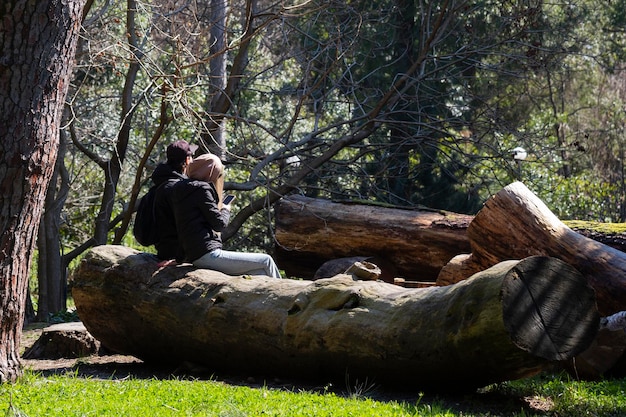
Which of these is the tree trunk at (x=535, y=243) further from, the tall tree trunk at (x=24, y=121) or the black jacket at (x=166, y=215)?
the tall tree trunk at (x=24, y=121)

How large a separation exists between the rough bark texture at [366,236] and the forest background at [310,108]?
43cm

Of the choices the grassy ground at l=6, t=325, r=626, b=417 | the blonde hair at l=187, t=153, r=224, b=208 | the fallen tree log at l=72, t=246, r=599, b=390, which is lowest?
the grassy ground at l=6, t=325, r=626, b=417

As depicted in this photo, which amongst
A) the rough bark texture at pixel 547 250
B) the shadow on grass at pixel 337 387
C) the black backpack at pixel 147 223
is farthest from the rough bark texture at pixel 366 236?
the shadow on grass at pixel 337 387

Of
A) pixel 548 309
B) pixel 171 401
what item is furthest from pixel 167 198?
pixel 548 309

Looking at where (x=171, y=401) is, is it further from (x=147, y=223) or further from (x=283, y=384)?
(x=147, y=223)

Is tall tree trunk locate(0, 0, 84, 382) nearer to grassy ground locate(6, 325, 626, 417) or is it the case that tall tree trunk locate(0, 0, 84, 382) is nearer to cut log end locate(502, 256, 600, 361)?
grassy ground locate(6, 325, 626, 417)

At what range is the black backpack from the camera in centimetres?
852

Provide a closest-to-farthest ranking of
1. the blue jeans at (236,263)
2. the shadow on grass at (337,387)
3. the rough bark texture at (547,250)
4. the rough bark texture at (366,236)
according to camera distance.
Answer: the shadow on grass at (337,387), the rough bark texture at (547,250), the blue jeans at (236,263), the rough bark texture at (366,236)

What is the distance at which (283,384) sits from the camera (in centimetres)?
703

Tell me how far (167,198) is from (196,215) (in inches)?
16.0

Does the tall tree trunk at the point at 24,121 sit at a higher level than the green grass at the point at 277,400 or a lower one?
higher

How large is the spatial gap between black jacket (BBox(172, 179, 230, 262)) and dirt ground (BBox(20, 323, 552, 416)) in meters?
1.12

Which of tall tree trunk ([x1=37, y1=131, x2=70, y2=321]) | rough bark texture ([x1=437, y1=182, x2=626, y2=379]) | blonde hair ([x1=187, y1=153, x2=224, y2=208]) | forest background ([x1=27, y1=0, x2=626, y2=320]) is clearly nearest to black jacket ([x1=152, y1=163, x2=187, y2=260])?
blonde hair ([x1=187, y1=153, x2=224, y2=208])

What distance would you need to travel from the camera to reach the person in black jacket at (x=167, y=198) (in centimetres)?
839
